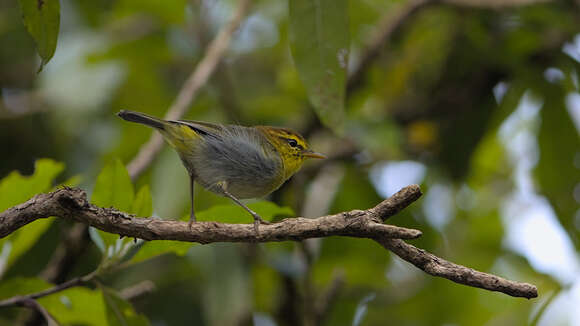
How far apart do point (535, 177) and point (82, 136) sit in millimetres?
2881

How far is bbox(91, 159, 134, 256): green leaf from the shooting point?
1993 millimetres

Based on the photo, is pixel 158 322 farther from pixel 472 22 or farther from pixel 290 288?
pixel 472 22

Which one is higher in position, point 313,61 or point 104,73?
point 313,61

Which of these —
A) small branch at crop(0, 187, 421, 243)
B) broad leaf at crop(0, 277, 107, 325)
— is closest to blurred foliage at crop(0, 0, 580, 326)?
broad leaf at crop(0, 277, 107, 325)

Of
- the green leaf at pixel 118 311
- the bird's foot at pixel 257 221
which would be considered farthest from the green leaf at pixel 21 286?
the bird's foot at pixel 257 221

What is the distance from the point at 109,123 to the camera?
162 inches

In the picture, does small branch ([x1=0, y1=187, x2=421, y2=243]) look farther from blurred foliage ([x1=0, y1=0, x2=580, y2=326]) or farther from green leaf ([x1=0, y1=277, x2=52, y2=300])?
blurred foliage ([x1=0, y1=0, x2=580, y2=326])

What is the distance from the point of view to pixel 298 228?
1585 millimetres

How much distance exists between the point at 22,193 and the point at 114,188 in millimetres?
421

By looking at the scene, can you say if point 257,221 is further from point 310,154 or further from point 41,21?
point 310,154

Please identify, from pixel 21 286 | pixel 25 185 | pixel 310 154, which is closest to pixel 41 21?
pixel 25 185

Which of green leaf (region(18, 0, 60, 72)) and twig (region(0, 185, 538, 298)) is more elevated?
green leaf (region(18, 0, 60, 72))

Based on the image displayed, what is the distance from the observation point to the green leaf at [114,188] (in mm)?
1993

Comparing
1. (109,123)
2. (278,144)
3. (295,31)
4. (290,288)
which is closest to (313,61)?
(295,31)
